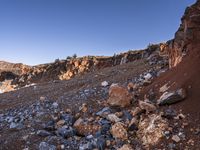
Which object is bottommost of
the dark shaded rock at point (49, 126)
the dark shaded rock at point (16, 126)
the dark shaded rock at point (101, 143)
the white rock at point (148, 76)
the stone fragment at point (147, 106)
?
the dark shaded rock at point (101, 143)

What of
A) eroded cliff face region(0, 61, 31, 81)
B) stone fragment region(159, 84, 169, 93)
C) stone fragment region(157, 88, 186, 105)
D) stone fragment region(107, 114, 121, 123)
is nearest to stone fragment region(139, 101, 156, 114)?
stone fragment region(157, 88, 186, 105)

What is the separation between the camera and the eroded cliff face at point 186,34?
11820 mm

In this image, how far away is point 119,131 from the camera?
31.2 feet

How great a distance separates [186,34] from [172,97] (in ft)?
9.36

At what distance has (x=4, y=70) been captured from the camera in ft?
186

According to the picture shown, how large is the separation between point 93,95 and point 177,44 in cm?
331

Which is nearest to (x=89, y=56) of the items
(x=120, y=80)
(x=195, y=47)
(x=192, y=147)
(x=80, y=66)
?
(x=80, y=66)

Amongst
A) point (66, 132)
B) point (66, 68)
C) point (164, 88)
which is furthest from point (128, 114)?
point (66, 68)

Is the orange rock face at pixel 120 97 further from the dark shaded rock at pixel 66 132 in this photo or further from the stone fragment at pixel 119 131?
the dark shaded rock at pixel 66 132

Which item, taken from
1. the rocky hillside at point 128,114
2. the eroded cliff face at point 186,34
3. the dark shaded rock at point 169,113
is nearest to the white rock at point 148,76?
the rocky hillside at point 128,114

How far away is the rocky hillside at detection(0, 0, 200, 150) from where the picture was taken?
9109mm

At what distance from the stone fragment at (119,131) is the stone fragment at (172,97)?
50.7 inches

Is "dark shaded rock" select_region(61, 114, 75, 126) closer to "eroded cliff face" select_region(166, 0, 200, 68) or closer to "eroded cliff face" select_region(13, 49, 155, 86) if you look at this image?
"eroded cliff face" select_region(166, 0, 200, 68)

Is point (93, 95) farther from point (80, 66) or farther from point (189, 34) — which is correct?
point (80, 66)
